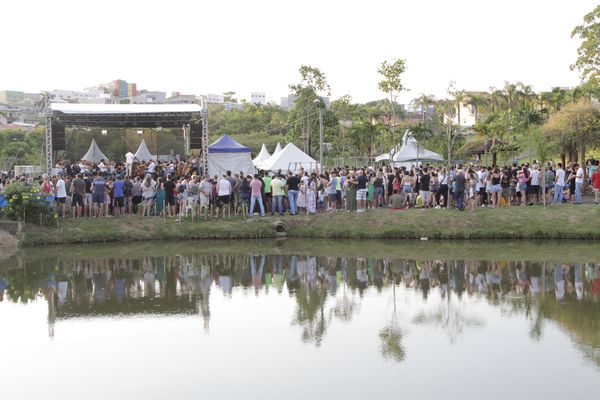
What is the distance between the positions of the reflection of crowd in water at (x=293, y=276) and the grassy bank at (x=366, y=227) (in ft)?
9.61

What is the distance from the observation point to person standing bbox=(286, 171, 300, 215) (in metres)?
21.1

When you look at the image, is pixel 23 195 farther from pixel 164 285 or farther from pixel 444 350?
pixel 444 350

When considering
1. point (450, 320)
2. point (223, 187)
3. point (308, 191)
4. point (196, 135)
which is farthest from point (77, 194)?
point (450, 320)

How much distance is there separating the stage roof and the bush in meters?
6.26

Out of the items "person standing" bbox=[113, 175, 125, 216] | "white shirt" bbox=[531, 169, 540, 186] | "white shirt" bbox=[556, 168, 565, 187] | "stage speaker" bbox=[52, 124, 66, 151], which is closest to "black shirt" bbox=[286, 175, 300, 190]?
"person standing" bbox=[113, 175, 125, 216]

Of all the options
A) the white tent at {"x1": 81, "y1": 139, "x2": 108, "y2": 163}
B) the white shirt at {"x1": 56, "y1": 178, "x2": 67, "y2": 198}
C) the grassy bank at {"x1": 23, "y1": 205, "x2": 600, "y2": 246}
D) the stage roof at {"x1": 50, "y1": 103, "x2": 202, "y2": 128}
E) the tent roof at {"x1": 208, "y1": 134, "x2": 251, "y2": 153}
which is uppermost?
the stage roof at {"x1": 50, "y1": 103, "x2": 202, "y2": 128}

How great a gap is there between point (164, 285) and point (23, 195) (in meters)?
7.08

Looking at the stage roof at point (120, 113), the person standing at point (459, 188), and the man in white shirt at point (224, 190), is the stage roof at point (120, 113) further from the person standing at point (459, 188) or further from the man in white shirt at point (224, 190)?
the person standing at point (459, 188)

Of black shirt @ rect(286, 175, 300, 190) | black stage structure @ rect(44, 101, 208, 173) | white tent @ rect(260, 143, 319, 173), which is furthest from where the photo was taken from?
white tent @ rect(260, 143, 319, 173)

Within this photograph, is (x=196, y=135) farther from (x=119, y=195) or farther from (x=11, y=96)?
(x=11, y=96)

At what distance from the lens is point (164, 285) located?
14.3 metres

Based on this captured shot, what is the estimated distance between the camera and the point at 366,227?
20.3 m

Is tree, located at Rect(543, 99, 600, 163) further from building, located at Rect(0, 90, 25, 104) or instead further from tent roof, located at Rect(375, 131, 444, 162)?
building, located at Rect(0, 90, 25, 104)

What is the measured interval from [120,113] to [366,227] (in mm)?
10570
